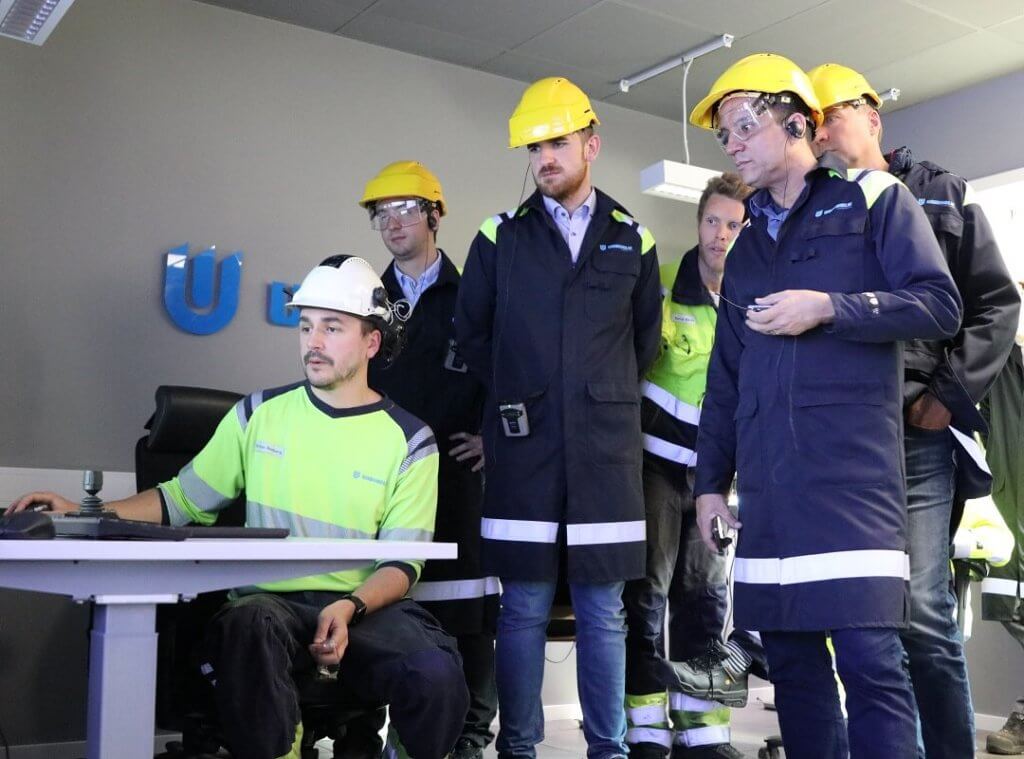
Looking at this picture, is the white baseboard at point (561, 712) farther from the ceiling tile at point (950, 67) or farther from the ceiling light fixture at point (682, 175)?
the ceiling tile at point (950, 67)

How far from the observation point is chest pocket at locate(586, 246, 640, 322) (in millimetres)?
2928

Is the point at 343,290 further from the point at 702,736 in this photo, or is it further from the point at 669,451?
the point at 702,736

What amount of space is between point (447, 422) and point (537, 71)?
2.14 m

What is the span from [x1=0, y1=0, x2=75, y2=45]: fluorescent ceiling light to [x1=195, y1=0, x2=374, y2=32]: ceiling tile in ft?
3.34

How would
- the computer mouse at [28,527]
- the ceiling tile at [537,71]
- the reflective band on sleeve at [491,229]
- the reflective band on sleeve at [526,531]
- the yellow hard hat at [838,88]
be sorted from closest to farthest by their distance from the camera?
the computer mouse at [28,527] → the yellow hard hat at [838,88] → the reflective band on sleeve at [526,531] → the reflective band on sleeve at [491,229] → the ceiling tile at [537,71]

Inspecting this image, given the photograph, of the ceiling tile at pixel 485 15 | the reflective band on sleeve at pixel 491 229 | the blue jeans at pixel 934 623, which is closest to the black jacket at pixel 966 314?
the blue jeans at pixel 934 623

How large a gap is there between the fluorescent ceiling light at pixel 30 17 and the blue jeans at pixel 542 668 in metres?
1.97

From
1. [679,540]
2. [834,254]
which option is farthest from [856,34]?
[834,254]

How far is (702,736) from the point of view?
3.18 metres

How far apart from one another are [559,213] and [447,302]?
0.53m

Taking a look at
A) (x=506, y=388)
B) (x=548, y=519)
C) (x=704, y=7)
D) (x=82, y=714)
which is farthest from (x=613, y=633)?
(x=704, y=7)

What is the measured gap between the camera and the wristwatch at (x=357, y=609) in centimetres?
212

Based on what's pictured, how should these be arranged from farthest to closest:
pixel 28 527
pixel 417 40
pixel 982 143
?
pixel 982 143 < pixel 417 40 < pixel 28 527

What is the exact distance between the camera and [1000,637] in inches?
188
